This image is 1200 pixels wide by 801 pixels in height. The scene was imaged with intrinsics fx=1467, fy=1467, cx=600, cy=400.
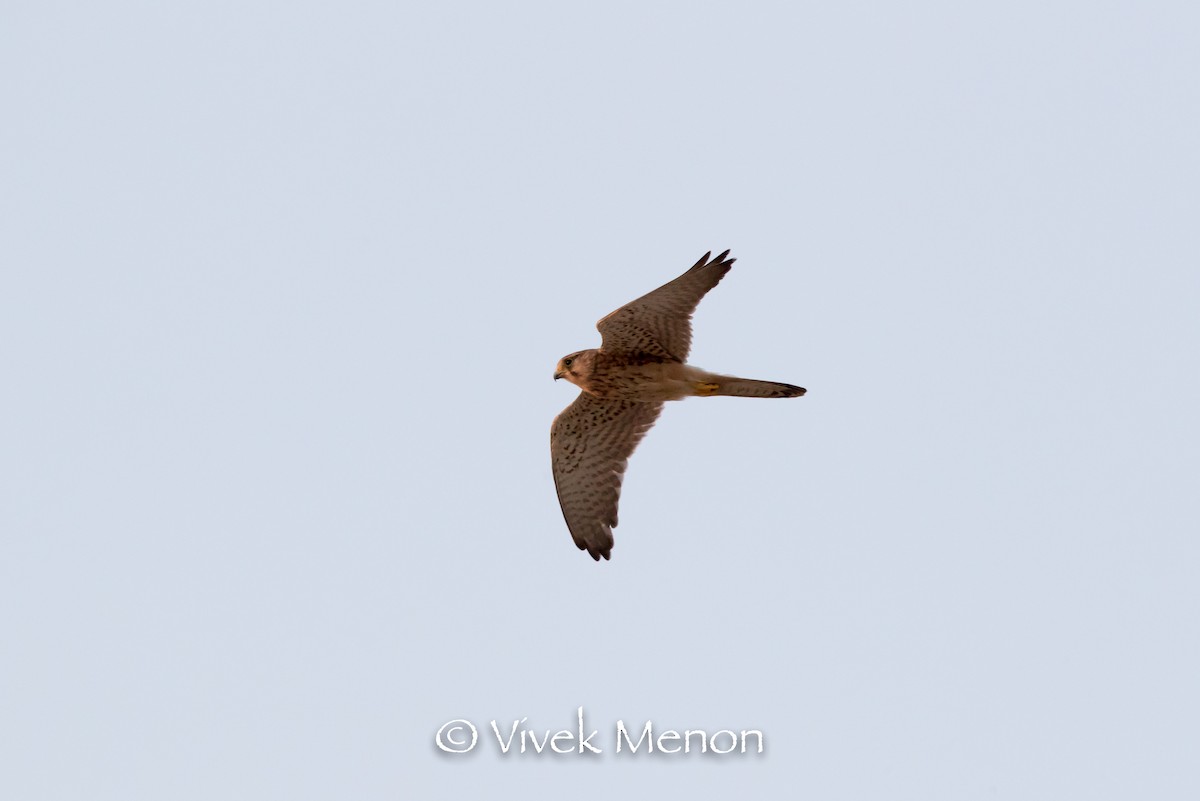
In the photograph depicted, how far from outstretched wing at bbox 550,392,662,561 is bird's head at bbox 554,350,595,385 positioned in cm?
40

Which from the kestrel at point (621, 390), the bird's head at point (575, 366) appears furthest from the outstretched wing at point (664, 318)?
the bird's head at point (575, 366)

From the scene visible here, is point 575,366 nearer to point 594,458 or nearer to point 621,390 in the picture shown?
point 621,390

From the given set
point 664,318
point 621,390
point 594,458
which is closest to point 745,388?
point 664,318

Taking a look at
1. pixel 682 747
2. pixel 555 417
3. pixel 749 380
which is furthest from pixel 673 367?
pixel 682 747

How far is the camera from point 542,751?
1138cm

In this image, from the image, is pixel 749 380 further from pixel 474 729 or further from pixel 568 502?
pixel 474 729

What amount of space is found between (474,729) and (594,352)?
10.4 ft

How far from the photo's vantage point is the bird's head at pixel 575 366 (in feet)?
37.6

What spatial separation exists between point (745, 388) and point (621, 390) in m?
1.08

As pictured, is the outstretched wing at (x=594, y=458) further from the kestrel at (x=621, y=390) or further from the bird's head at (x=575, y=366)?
the bird's head at (x=575, y=366)

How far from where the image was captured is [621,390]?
38.2 feet

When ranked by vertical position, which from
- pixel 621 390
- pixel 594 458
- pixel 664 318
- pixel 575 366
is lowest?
pixel 594 458

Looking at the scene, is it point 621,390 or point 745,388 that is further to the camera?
point 621,390

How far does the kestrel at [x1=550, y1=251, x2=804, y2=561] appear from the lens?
11039 millimetres
